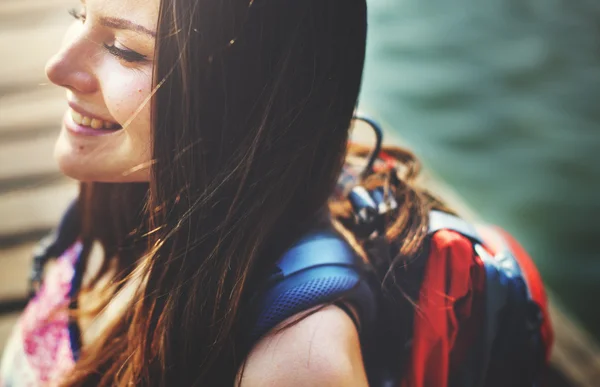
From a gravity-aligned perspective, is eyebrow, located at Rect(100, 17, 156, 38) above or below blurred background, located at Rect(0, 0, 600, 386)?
above

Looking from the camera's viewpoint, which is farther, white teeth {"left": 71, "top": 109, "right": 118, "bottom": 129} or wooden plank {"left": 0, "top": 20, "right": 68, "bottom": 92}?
wooden plank {"left": 0, "top": 20, "right": 68, "bottom": 92}

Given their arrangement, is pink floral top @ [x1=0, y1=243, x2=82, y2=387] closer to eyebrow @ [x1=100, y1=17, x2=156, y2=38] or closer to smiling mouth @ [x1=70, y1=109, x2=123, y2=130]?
smiling mouth @ [x1=70, y1=109, x2=123, y2=130]

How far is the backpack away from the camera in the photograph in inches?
28.8

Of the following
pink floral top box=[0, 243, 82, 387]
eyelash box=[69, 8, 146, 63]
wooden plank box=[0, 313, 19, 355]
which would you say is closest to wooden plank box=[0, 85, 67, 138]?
wooden plank box=[0, 313, 19, 355]

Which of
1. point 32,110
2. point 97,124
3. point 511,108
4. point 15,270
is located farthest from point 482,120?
point 97,124

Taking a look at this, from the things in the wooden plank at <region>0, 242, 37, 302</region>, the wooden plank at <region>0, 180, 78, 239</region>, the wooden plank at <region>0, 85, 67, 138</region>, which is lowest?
the wooden plank at <region>0, 242, 37, 302</region>

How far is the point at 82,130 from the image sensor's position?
2.55 feet

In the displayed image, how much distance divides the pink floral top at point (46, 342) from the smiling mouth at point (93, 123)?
1.38ft

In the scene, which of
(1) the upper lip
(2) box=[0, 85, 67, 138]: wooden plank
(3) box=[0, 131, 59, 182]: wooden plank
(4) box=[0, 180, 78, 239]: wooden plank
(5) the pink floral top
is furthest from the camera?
(2) box=[0, 85, 67, 138]: wooden plank

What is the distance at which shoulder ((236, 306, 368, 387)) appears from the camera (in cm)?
66

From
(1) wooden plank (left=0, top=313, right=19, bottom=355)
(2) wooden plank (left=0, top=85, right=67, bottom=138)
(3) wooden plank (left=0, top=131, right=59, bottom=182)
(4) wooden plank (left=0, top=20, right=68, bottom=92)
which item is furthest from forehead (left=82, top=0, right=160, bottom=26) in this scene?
(4) wooden plank (left=0, top=20, right=68, bottom=92)

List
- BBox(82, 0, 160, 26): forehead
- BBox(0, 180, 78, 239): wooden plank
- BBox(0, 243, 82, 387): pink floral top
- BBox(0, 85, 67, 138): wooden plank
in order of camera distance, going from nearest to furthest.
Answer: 1. BBox(82, 0, 160, 26): forehead
2. BBox(0, 243, 82, 387): pink floral top
3. BBox(0, 180, 78, 239): wooden plank
4. BBox(0, 85, 67, 138): wooden plank

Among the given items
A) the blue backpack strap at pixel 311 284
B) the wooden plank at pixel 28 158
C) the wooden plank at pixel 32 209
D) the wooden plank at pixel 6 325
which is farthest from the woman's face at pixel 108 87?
the wooden plank at pixel 28 158

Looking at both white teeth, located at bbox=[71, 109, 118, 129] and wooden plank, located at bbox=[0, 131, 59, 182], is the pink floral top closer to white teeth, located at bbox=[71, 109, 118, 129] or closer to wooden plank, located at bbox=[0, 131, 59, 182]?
white teeth, located at bbox=[71, 109, 118, 129]
